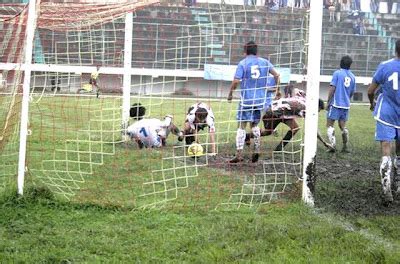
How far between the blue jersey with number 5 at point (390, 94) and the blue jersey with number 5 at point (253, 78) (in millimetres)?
2164

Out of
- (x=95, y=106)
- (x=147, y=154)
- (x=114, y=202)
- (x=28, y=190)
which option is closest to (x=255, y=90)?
(x=147, y=154)

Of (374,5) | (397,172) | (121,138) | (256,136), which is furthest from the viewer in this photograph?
(374,5)

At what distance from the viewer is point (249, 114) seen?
8.73 m

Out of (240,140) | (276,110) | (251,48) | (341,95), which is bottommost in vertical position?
(240,140)

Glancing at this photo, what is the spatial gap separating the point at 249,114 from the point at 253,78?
1.90 feet

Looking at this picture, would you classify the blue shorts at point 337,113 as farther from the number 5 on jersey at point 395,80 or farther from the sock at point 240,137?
the number 5 on jersey at point 395,80

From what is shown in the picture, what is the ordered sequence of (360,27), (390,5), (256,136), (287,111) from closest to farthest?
(256,136) → (287,111) → (360,27) → (390,5)

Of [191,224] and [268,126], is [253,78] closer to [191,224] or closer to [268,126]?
[268,126]

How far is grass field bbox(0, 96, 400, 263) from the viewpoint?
4508 millimetres

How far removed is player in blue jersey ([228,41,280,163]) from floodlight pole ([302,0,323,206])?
2072mm

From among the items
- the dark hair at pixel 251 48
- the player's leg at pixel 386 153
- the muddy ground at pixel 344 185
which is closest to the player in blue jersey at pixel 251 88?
the dark hair at pixel 251 48

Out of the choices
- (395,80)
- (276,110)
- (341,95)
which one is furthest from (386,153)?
(341,95)

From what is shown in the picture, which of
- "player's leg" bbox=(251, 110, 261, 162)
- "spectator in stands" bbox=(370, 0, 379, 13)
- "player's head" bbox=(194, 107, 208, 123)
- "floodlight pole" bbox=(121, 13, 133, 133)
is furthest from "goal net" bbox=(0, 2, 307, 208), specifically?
"spectator in stands" bbox=(370, 0, 379, 13)

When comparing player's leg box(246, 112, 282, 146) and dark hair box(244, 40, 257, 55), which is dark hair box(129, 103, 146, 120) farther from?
dark hair box(244, 40, 257, 55)
